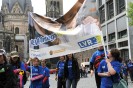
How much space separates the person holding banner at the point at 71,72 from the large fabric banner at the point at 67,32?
6.82ft

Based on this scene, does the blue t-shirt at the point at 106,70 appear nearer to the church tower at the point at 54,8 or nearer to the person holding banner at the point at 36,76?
the person holding banner at the point at 36,76

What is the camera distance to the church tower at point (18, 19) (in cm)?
11356

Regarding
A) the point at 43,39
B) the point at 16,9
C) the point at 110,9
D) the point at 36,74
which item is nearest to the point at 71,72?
the point at 36,74

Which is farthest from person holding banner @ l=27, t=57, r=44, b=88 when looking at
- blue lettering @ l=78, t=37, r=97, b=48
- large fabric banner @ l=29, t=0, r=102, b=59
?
blue lettering @ l=78, t=37, r=97, b=48

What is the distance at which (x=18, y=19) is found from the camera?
11706cm

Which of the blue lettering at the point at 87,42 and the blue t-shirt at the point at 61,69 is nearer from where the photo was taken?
the blue lettering at the point at 87,42

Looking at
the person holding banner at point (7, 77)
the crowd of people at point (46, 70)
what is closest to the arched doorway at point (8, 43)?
the crowd of people at point (46, 70)

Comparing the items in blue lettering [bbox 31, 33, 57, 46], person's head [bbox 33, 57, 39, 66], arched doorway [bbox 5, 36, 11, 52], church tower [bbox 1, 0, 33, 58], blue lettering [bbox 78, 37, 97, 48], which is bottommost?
person's head [bbox 33, 57, 39, 66]

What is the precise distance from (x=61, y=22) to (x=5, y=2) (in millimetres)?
118825

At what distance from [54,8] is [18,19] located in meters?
12.8

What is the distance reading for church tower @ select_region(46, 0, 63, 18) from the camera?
11575cm

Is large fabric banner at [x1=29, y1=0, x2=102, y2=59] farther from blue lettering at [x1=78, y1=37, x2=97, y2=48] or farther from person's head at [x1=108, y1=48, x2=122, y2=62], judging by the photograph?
person's head at [x1=108, y1=48, x2=122, y2=62]

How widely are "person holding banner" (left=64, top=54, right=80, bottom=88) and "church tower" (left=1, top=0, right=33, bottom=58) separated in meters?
98.7

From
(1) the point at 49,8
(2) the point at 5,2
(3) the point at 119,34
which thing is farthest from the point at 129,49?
(2) the point at 5,2
